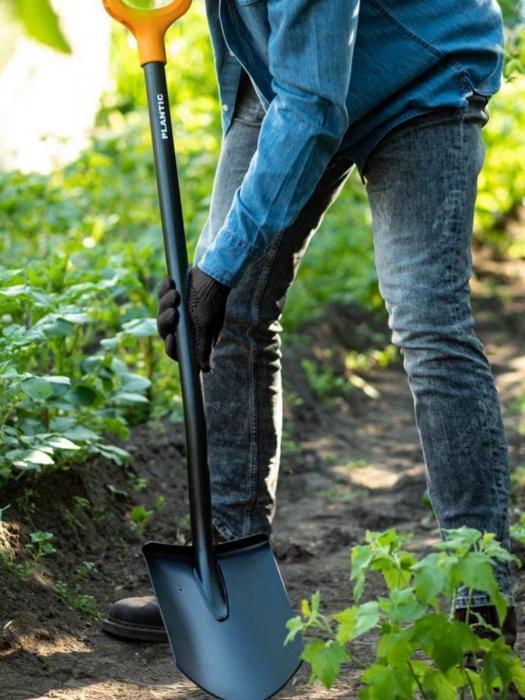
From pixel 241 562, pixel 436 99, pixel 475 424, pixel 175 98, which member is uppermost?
pixel 175 98

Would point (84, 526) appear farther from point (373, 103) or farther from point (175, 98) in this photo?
point (175, 98)

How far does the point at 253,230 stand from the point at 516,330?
4656mm

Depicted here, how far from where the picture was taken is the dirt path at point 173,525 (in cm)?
227

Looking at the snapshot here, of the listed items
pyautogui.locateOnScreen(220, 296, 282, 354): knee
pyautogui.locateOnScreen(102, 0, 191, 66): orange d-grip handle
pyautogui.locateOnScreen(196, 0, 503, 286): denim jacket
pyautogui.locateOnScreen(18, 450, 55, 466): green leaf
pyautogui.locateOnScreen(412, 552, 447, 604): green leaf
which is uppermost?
pyautogui.locateOnScreen(102, 0, 191, 66): orange d-grip handle

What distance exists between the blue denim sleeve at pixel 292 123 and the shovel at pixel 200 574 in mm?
241

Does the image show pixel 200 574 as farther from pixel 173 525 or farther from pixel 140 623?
pixel 173 525

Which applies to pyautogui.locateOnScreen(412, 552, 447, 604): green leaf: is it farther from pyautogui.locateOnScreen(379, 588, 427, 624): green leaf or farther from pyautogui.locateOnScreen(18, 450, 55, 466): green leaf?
pyautogui.locateOnScreen(18, 450, 55, 466): green leaf

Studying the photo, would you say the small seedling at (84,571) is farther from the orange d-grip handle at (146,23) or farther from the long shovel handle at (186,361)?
the orange d-grip handle at (146,23)

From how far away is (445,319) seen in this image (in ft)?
7.07

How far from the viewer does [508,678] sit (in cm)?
171

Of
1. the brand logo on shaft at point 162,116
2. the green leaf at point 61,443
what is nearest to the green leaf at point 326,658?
the green leaf at point 61,443

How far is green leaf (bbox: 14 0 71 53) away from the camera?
3.25ft

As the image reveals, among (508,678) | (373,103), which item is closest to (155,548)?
(508,678)

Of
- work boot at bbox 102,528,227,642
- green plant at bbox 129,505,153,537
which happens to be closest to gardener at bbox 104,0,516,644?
work boot at bbox 102,528,227,642
